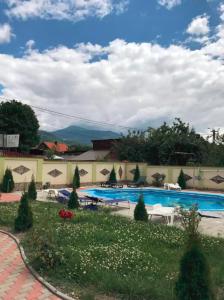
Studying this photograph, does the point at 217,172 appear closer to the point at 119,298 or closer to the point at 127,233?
the point at 127,233

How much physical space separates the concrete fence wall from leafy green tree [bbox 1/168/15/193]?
0.54 metres

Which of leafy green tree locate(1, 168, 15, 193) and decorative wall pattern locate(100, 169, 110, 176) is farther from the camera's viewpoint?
decorative wall pattern locate(100, 169, 110, 176)

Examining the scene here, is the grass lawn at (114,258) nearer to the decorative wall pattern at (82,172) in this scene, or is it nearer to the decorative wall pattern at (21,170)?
the decorative wall pattern at (21,170)

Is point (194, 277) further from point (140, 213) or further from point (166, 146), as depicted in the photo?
point (166, 146)

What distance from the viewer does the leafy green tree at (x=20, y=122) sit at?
147 ft

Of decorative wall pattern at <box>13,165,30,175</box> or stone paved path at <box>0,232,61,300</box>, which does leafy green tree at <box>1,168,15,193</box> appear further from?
stone paved path at <box>0,232,61,300</box>

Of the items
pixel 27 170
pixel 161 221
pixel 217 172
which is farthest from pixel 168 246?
pixel 217 172

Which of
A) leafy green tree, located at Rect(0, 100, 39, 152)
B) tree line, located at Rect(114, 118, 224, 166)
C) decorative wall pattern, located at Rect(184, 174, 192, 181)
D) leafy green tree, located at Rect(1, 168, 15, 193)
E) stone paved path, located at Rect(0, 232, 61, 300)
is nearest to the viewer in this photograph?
stone paved path, located at Rect(0, 232, 61, 300)

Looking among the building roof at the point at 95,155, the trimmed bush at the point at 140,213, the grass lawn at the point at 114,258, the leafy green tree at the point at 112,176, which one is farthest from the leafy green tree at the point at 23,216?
the building roof at the point at 95,155

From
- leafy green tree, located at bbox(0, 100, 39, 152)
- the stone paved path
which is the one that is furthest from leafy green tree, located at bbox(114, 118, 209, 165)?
the stone paved path

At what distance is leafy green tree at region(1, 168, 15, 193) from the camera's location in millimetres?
20016

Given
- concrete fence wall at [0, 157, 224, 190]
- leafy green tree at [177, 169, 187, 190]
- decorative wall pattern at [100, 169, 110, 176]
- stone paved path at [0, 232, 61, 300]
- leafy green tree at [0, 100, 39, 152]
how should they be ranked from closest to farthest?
1. stone paved path at [0, 232, 61, 300]
2. concrete fence wall at [0, 157, 224, 190]
3. leafy green tree at [177, 169, 187, 190]
4. decorative wall pattern at [100, 169, 110, 176]
5. leafy green tree at [0, 100, 39, 152]

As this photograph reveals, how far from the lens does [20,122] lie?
45.4 meters

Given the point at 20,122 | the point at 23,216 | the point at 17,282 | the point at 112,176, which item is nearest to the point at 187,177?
the point at 112,176
